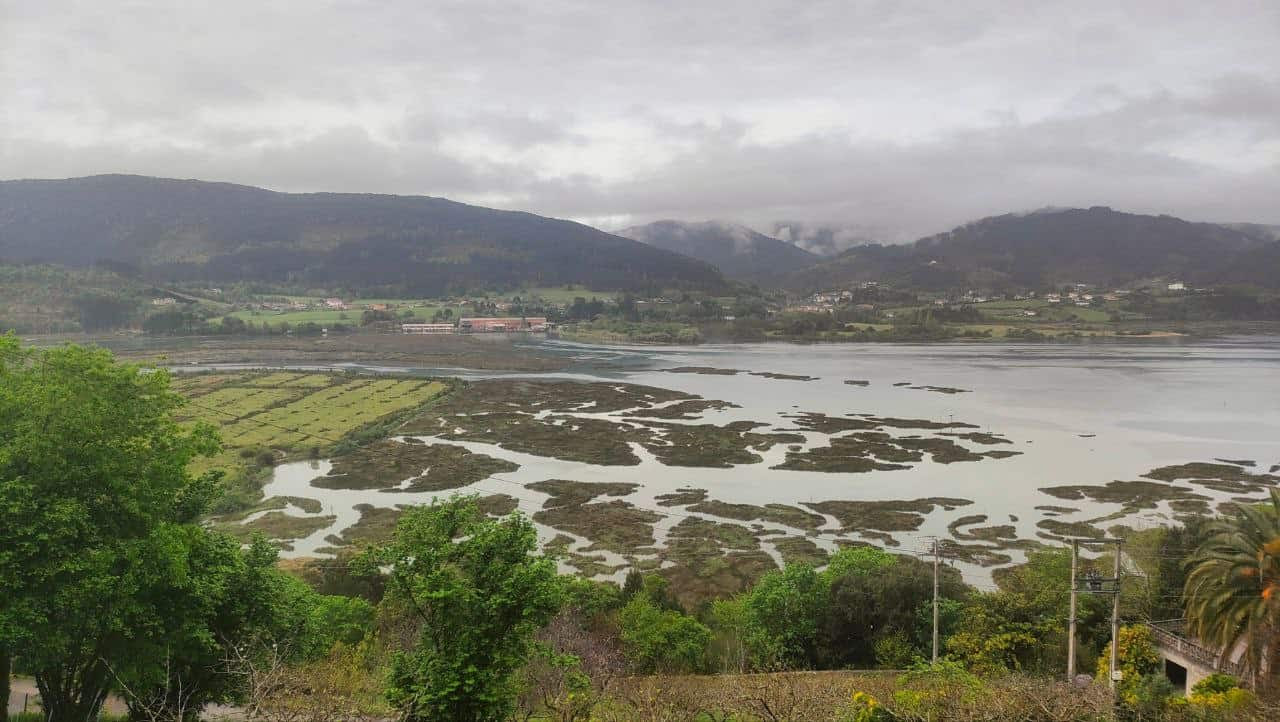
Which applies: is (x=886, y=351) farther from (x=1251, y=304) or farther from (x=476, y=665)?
(x=476, y=665)

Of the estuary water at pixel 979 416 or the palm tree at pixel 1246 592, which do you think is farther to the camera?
the estuary water at pixel 979 416

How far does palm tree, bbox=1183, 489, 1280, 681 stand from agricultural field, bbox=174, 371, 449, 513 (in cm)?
3472

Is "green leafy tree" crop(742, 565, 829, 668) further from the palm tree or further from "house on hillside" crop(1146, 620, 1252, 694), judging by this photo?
the palm tree

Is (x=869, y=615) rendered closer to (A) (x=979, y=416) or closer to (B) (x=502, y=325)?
(A) (x=979, y=416)

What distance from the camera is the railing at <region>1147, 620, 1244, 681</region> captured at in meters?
13.9

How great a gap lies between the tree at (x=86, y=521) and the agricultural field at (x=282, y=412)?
22.6 meters

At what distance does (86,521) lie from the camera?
37.9 ft

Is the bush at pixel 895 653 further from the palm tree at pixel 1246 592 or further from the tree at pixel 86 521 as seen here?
the tree at pixel 86 521

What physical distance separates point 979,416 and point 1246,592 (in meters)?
52.4

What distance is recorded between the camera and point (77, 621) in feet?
36.4

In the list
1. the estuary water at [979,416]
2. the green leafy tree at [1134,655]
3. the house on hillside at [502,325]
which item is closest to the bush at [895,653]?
the green leafy tree at [1134,655]

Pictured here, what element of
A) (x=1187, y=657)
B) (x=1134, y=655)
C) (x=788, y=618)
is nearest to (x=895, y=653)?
(x=788, y=618)

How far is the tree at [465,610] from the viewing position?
1029 cm

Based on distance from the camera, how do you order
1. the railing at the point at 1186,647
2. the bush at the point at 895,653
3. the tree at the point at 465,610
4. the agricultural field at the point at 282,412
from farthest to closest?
the agricultural field at the point at 282,412
the bush at the point at 895,653
the railing at the point at 1186,647
the tree at the point at 465,610
